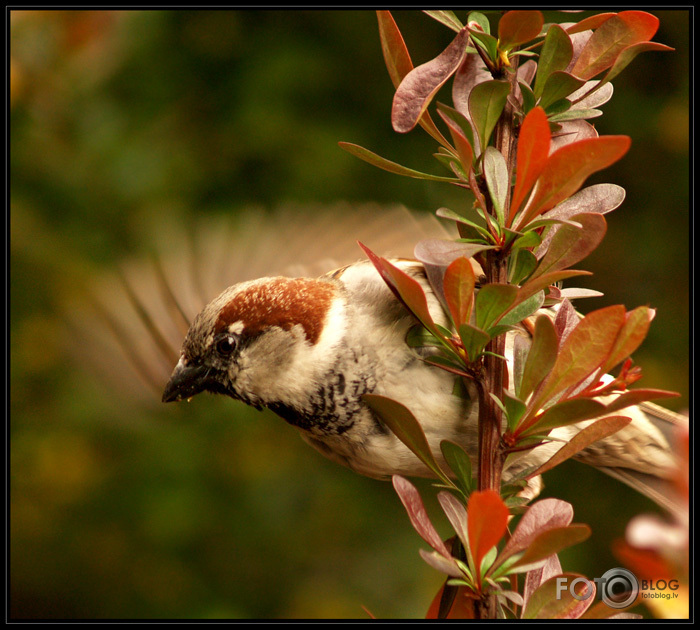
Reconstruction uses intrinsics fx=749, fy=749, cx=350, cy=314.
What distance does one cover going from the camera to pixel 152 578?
7.47ft

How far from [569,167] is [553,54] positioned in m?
0.14

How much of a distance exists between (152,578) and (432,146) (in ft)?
Answer: 5.09

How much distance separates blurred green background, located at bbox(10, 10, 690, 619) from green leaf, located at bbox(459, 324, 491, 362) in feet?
4.80

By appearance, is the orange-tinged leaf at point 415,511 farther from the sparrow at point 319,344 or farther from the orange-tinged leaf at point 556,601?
the sparrow at point 319,344

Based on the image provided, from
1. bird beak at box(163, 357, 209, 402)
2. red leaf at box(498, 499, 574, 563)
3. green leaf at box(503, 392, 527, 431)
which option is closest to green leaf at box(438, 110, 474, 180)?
green leaf at box(503, 392, 527, 431)

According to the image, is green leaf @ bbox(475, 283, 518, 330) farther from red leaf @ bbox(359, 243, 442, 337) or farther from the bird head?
the bird head

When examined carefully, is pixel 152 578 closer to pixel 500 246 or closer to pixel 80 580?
pixel 80 580

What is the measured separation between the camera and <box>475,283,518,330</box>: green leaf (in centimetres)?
67

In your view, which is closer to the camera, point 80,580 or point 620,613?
point 620,613

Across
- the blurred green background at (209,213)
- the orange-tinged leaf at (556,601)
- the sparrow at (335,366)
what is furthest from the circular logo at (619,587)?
the blurred green background at (209,213)

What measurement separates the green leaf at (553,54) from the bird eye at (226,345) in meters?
0.62

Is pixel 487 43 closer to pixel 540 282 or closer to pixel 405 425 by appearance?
pixel 540 282
